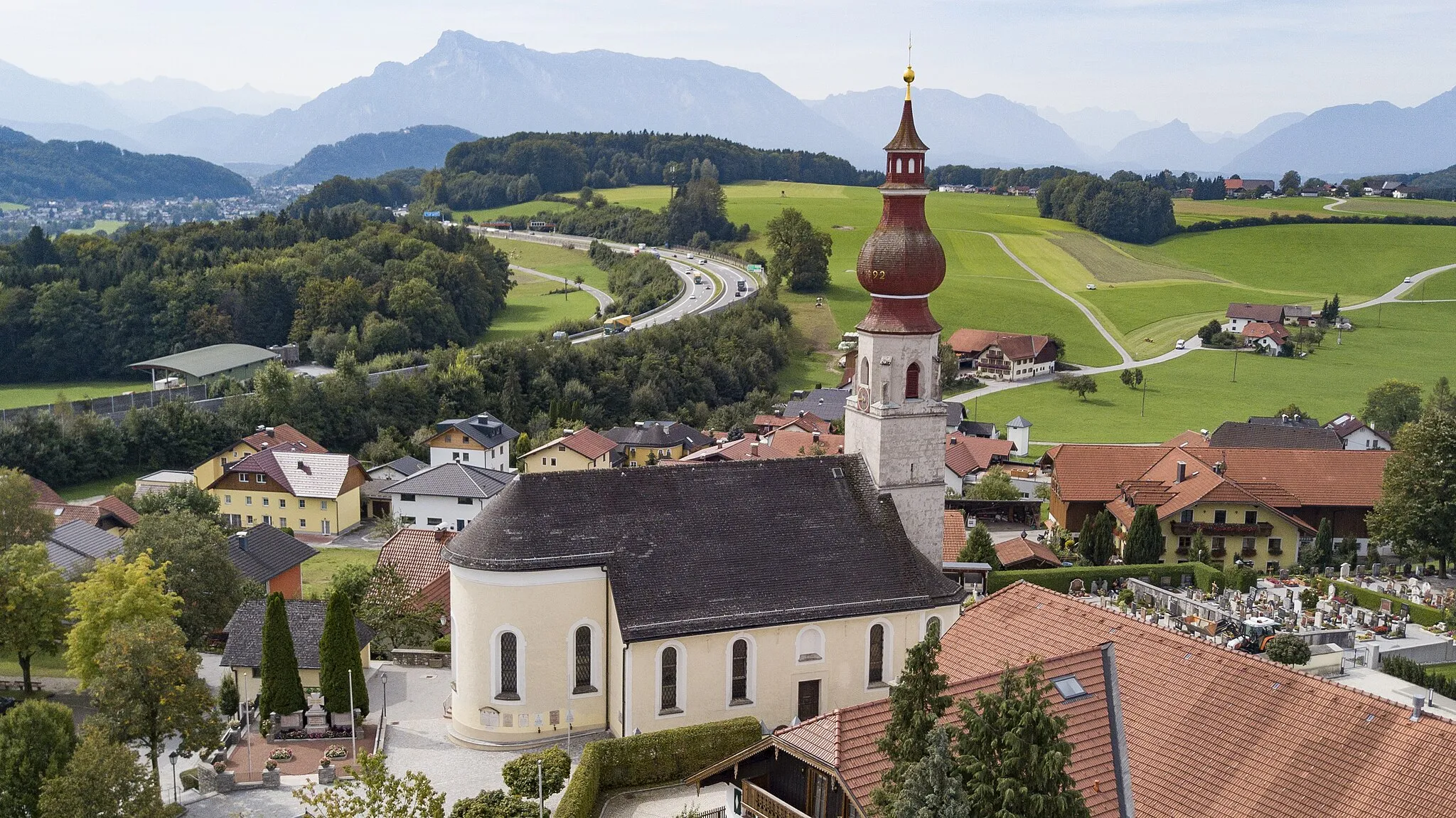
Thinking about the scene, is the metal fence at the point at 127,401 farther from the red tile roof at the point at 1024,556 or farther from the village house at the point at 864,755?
the village house at the point at 864,755

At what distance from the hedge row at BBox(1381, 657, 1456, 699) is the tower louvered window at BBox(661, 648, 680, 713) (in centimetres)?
2548

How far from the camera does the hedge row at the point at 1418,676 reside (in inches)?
1539

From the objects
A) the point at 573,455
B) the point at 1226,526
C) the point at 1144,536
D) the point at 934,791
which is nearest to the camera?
the point at 934,791

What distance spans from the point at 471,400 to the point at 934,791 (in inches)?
3152

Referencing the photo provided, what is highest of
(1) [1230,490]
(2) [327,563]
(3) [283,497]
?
(1) [1230,490]

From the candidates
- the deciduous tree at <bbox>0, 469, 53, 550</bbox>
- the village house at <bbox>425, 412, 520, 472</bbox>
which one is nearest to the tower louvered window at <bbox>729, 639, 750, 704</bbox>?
the deciduous tree at <bbox>0, 469, 53, 550</bbox>

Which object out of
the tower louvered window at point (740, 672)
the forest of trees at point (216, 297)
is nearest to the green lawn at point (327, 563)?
the tower louvered window at point (740, 672)

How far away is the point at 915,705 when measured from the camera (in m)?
17.4

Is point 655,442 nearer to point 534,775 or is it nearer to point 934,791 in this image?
point 534,775

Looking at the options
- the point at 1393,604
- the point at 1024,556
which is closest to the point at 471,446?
the point at 1024,556

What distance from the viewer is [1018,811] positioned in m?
15.8

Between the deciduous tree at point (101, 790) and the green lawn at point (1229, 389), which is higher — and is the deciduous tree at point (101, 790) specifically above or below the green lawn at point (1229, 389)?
above

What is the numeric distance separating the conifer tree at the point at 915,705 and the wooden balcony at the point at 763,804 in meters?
2.75

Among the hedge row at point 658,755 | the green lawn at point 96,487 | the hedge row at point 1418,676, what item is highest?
the hedge row at point 658,755
